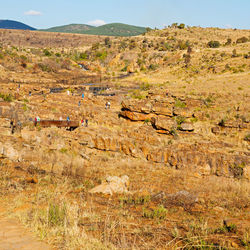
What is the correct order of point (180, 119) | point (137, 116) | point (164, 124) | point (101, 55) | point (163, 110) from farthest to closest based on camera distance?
point (101, 55), point (163, 110), point (137, 116), point (180, 119), point (164, 124)

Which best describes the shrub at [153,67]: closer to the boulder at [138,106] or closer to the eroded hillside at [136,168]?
the eroded hillside at [136,168]

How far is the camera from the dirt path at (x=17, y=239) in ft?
10.9

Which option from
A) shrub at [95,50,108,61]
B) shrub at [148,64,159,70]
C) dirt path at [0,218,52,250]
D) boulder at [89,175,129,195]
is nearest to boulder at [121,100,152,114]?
boulder at [89,175,129,195]

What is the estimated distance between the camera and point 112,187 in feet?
22.0

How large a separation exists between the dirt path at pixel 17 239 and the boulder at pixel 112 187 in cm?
259

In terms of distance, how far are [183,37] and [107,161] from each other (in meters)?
70.0

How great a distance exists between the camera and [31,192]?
5.65m

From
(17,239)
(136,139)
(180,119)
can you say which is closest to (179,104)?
(180,119)

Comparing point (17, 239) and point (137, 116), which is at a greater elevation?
point (17, 239)

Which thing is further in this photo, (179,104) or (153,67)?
(153,67)

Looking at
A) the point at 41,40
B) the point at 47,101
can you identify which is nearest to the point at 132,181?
the point at 47,101

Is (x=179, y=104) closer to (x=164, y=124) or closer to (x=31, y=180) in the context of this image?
(x=164, y=124)

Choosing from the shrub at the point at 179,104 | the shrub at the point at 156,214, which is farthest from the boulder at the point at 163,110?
the shrub at the point at 156,214

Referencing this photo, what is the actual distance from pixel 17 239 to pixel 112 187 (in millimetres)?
3413
